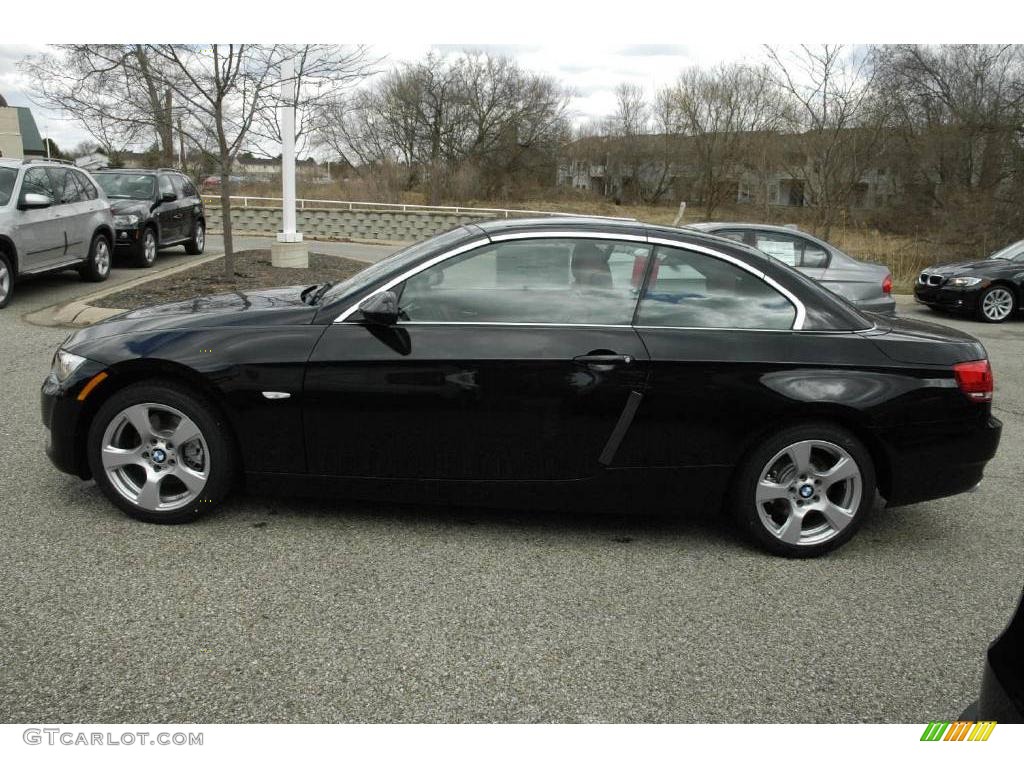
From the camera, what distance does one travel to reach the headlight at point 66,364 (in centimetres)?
433

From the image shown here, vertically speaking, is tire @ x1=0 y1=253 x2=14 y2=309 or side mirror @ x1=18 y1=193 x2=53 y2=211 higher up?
side mirror @ x1=18 y1=193 x2=53 y2=211

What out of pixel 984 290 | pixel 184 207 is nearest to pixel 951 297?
pixel 984 290

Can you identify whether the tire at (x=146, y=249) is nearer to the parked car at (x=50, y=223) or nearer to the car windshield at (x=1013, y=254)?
the parked car at (x=50, y=223)

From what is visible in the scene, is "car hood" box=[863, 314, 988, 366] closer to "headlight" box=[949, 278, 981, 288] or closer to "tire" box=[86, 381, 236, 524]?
"tire" box=[86, 381, 236, 524]

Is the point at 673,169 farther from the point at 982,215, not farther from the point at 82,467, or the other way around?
the point at 82,467

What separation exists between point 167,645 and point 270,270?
495 inches

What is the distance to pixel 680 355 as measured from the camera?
4.12 m

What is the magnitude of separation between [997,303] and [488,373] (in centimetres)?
1315

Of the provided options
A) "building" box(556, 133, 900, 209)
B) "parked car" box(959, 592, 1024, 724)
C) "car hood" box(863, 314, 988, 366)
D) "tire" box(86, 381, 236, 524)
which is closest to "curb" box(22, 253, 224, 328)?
"tire" box(86, 381, 236, 524)

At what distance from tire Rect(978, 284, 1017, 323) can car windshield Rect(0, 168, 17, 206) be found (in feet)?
47.2

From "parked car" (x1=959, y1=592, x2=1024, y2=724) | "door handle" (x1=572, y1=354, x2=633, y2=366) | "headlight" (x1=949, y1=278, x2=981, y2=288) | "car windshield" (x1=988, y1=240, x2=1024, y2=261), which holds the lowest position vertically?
"parked car" (x1=959, y1=592, x2=1024, y2=724)

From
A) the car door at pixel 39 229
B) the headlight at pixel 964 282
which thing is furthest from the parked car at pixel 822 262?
the car door at pixel 39 229

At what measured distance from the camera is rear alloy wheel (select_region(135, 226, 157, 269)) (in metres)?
15.4

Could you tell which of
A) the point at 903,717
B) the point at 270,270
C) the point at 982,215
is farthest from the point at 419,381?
the point at 982,215
